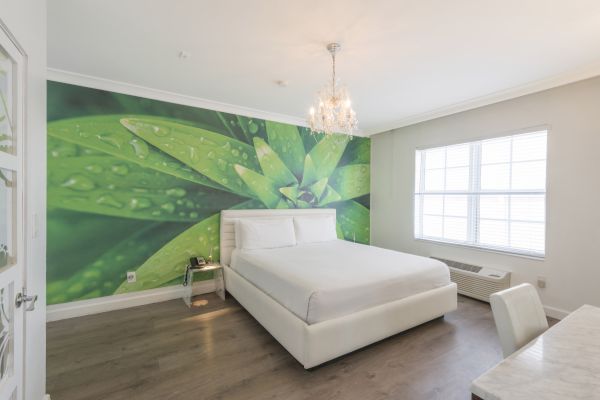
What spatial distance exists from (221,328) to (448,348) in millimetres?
2109

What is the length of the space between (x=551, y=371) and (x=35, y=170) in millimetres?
2330

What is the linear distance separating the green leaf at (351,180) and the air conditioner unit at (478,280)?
6.62ft

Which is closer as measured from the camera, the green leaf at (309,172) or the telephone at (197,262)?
the telephone at (197,262)

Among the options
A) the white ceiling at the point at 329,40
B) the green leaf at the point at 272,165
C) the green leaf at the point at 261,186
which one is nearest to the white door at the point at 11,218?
the white ceiling at the point at 329,40

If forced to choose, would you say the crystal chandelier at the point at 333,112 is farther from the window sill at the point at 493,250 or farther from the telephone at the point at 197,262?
the window sill at the point at 493,250

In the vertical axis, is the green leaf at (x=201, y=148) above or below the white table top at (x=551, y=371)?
above

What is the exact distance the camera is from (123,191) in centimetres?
297

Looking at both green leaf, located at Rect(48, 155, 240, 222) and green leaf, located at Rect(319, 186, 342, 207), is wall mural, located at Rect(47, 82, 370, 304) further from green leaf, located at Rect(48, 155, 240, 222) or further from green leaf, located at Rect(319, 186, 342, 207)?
green leaf, located at Rect(319, 186, 342, 207)

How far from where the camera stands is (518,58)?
2.33 m

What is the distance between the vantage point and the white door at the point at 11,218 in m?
1.01

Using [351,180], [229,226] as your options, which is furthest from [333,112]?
[351,180]

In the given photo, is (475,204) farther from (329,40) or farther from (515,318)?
(329,40)

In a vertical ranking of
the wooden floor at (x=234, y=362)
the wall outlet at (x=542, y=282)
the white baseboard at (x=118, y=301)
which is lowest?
the wooden floor at (x=234, y=362)

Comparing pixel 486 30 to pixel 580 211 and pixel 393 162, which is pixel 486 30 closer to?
pixel 580 211
